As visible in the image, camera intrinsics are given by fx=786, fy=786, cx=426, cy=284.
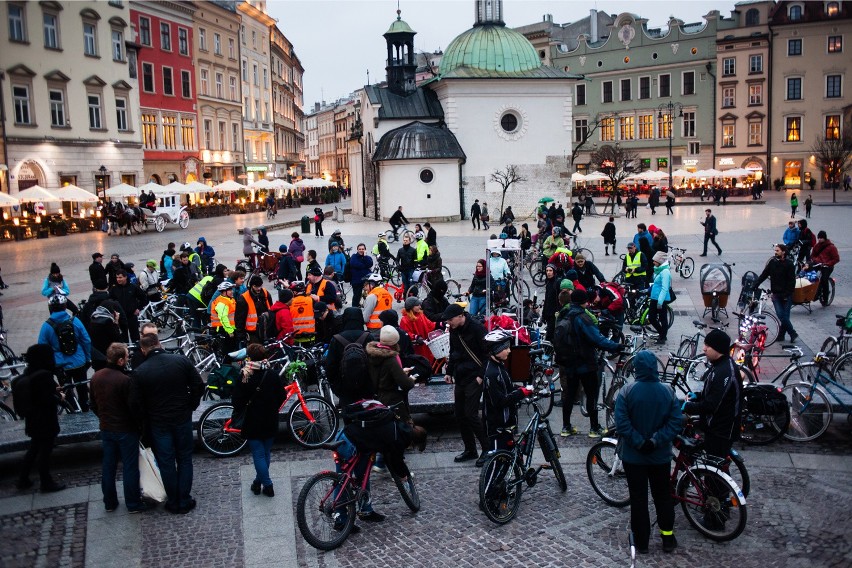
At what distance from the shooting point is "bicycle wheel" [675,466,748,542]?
6816 millimetres

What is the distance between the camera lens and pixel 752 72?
67562 millimetres

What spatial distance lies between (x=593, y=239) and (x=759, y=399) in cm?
2353

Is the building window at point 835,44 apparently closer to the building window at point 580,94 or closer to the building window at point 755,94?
the building window at point 755,94

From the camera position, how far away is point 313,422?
9469mm

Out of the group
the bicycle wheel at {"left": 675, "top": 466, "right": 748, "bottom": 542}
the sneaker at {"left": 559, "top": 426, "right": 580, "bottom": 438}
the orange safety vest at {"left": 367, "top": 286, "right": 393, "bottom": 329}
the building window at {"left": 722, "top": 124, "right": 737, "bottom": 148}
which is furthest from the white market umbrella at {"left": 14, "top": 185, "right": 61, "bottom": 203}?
the building window at {"left": 722, "top": 124, "right": 737, "bottom": 148}

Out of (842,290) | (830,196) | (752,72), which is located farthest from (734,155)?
(842,290)

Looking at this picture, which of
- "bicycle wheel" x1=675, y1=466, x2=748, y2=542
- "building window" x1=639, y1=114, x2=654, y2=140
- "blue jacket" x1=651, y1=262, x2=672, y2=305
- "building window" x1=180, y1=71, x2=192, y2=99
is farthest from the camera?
"building window" x1=639, y1=114, x2=654, y2=140

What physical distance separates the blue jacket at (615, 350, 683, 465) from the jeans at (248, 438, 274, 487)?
3.49 meters

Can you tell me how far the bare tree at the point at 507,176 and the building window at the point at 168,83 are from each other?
82.5 feet

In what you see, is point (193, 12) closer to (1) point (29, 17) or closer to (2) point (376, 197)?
(1) point (29, 17)

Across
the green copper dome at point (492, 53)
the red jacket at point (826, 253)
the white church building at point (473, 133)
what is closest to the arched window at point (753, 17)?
the green copper dome at point (492, 53)

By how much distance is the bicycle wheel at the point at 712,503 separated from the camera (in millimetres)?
6816

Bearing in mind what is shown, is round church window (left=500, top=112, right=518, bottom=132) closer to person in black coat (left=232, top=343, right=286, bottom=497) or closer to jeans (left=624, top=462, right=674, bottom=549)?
person in black coat (left=232, top=343, right=286, bottom=497)

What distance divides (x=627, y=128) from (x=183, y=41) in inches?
1569
